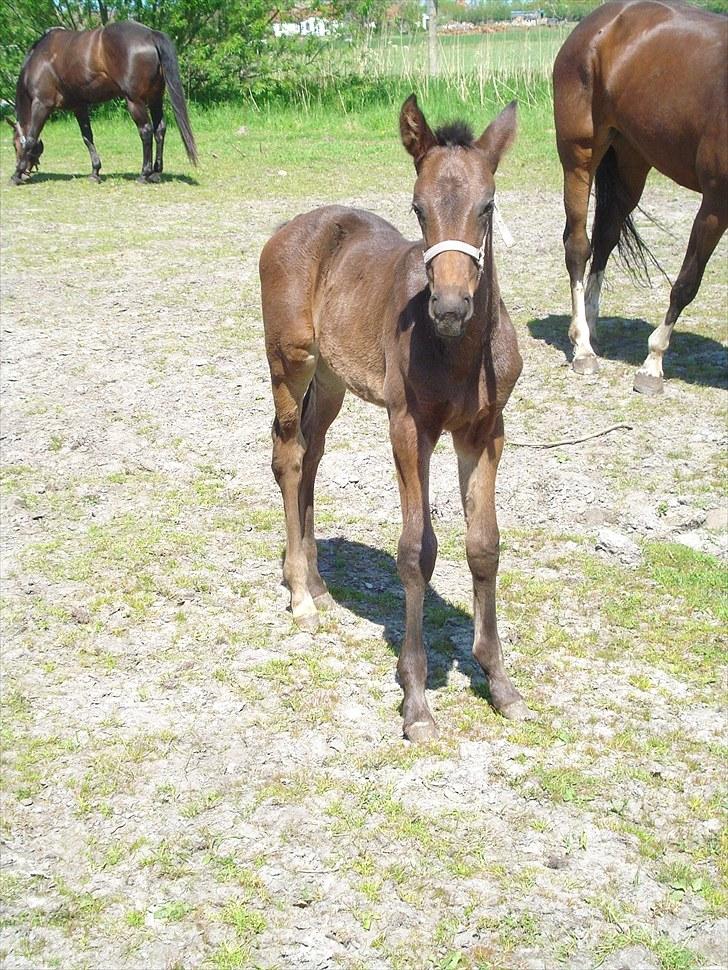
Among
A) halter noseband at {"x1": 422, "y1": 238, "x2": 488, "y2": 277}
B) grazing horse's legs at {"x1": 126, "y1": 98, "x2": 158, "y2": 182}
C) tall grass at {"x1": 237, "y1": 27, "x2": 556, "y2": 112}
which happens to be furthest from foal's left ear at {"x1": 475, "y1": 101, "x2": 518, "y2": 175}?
tall grass at {"x1": 237, "y1": 27, "x2": 556, "y2": 112}

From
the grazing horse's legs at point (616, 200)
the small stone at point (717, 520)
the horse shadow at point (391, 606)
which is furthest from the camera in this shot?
the grazing horse's legs at point (616, 200)

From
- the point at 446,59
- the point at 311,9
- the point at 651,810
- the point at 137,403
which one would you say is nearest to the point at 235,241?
the point at 137,403

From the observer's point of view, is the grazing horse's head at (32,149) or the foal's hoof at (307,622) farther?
the grazing horse's head at (32,149)

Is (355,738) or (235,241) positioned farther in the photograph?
(235,241)

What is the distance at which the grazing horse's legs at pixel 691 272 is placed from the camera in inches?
279

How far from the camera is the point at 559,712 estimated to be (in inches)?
165

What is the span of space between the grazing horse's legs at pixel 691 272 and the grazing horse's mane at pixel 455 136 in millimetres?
4035

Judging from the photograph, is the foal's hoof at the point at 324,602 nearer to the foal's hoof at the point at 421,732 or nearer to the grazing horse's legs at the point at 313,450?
the grazing horse's legs at the point at 313,450

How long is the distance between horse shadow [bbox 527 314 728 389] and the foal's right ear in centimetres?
457

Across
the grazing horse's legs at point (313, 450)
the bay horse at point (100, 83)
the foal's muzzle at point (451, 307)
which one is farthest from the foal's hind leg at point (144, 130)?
the foal's muzzle at point (451, 307)

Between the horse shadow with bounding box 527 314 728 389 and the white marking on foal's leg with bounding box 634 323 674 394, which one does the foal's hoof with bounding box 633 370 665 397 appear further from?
the horse shadow with bounding box 527 314 728 389

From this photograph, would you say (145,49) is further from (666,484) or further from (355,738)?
(355,738)

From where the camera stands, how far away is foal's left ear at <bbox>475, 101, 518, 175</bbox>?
3602 mm

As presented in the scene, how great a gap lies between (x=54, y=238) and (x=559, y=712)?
10066 mm
